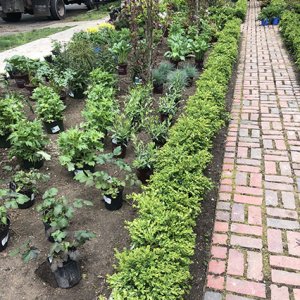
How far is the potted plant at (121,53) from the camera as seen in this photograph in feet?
20.6

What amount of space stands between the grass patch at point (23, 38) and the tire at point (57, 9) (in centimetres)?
230

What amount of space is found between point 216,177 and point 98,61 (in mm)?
3286

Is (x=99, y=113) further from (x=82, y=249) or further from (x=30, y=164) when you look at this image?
(x=82, y=249)

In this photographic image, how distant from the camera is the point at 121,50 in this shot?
6.33m

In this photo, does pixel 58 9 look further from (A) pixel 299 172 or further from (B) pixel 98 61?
Result: (A) pixel 299 172

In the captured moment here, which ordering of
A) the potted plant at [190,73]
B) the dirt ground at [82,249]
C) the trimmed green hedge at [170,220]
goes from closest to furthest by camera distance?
the trimmed green hedge at [170,220], the dirt ground at [82,249], the potted plant at [190,73]

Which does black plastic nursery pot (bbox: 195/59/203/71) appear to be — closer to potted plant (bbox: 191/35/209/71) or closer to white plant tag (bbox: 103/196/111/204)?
potted plant (bbox: 191/35/209/71)

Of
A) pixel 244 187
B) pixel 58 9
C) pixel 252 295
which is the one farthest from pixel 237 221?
pixel 58 9

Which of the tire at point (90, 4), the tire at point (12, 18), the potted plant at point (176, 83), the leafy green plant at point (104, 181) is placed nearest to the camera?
the leafy green plant at point (104, 181)

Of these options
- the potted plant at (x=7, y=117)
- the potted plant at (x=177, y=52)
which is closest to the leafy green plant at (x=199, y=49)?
the potted plant at (x=177, y=52)

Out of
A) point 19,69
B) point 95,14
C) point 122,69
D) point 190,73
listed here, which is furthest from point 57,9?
point 190,73

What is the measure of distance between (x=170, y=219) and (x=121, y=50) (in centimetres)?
471

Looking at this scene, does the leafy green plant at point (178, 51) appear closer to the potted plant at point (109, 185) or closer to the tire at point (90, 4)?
the potted plant at point (109, 185)

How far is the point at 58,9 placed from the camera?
14141 mm
